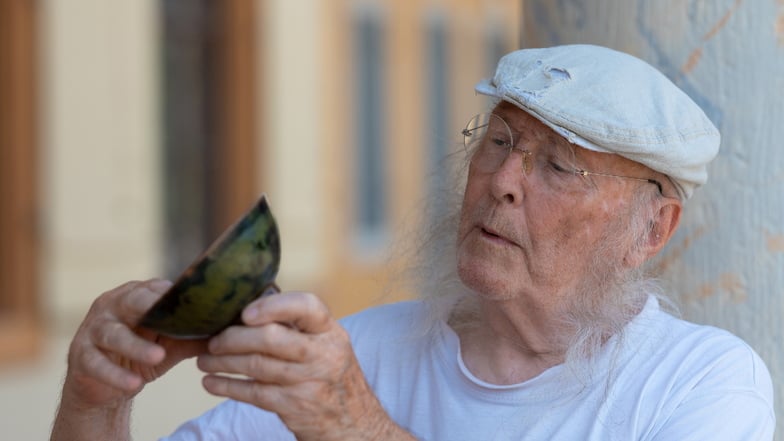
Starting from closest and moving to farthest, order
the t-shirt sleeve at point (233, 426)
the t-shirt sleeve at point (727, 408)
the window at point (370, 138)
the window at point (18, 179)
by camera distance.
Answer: the t-shirt sleeve at point (727, 408) → the t-shirt sleeve at point (233, 426) → the window at point (18, 179) → the window at point (370, 138)

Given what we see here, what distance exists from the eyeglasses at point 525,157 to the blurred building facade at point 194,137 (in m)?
4.28

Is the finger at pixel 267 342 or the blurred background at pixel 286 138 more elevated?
the finger at pixel 267 342

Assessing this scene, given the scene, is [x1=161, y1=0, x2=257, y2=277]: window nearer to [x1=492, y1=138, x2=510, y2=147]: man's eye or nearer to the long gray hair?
the long gray hair

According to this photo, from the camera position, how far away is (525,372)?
2.16 m

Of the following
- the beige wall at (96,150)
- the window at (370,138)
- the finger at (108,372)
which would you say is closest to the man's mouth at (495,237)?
the finger at (108,372)

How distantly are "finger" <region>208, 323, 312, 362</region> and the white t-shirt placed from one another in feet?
2.05

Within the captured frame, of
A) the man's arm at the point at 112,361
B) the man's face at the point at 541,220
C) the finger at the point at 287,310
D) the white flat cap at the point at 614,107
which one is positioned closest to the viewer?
the finger at the point at 287,310

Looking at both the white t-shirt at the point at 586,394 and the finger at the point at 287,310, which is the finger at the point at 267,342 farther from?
the white t-shirt at the point at 586,394

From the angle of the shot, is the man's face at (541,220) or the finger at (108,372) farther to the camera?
the man's face at (541,220)

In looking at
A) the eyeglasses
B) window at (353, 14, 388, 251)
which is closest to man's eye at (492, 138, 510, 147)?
the eyeglasses

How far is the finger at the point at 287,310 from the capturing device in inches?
61.1

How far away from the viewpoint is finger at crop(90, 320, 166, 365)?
163 centimetres

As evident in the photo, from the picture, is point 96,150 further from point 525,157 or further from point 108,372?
point 108,372

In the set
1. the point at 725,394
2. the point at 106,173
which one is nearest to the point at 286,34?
the point at 106,173
